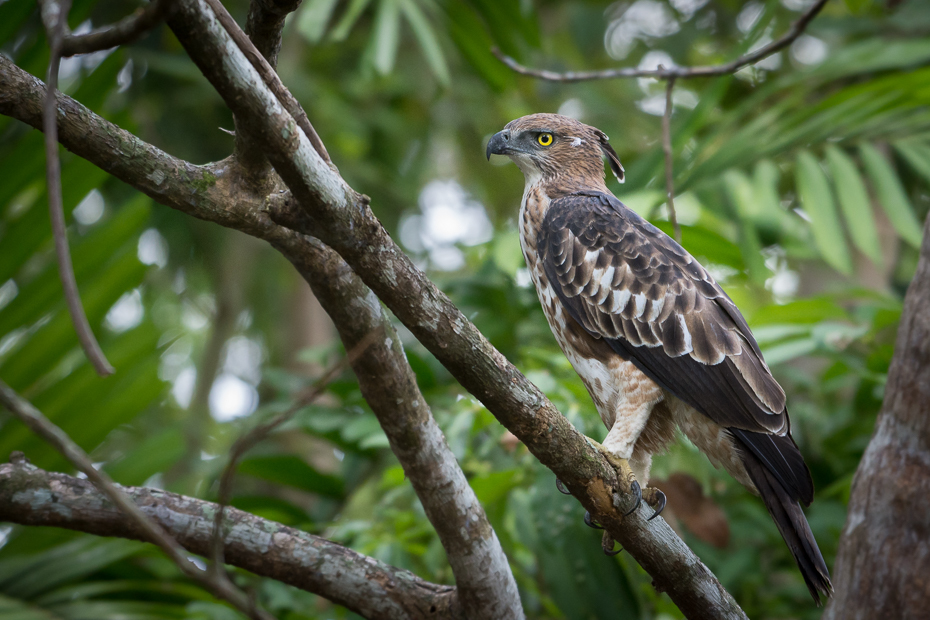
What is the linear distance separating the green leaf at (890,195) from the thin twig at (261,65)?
11.2 ft

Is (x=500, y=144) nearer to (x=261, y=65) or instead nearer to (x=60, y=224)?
(x=261, y=65)

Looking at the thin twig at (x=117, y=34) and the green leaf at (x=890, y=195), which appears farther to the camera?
the green leaf at (x=890, y=195)

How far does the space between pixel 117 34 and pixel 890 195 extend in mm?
4231

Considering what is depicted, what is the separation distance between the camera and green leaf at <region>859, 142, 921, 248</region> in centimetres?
413

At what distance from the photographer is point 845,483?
3.80 metres

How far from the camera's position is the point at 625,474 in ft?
8.50

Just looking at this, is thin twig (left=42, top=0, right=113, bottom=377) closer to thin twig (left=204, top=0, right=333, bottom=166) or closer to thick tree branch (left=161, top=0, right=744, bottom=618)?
thick tree branch (left=161, top=0, right=744, bottom=618)

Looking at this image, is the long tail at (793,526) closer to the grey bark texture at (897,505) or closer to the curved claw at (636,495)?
the grey bark texture at (897,505)

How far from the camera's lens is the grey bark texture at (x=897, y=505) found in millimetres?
2307

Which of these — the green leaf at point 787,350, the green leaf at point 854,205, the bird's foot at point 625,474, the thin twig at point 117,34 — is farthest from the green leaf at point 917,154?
the thin twig at point 117,34

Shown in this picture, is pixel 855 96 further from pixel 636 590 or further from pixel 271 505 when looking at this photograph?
pixel 271 505

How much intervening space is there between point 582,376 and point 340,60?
5188 millimetres

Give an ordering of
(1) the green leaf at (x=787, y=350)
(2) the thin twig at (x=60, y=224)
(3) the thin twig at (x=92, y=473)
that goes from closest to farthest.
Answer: (2) the thin twig at (x=60, y=224) < (3) the thin twig at (x=92, y=473) < (1) the green leaf at (x=787, y=350)

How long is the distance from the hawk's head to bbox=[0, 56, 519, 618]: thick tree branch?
1.36m
